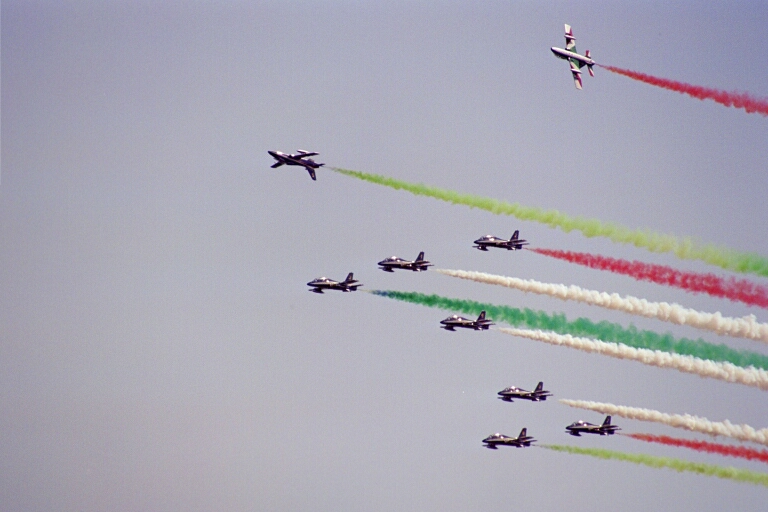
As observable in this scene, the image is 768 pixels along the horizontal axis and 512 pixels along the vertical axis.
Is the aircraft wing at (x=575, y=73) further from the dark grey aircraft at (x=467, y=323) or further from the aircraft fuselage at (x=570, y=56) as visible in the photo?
the dark grey aircraft at (x=467, y=323)

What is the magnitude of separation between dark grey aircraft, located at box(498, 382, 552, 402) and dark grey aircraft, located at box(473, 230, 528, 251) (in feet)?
34.0

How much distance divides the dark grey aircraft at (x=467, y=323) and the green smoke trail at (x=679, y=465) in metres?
8.43

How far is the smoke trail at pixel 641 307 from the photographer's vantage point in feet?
208

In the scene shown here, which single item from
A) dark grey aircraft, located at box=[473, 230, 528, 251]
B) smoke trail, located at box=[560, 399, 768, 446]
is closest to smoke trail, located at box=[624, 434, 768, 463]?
smoke trail, located at box=[560, 399, 768, 446]

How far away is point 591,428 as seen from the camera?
261 feet

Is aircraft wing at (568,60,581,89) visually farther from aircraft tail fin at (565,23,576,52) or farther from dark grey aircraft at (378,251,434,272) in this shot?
dark grey aircraft at (378,251,434,272)

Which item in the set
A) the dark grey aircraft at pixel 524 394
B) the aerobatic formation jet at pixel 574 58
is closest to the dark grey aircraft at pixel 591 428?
the dark grey aircraft at pixel 524 394

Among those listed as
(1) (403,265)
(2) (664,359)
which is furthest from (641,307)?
(1) (403,265)

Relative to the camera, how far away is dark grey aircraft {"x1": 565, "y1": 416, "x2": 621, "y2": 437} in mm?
79125

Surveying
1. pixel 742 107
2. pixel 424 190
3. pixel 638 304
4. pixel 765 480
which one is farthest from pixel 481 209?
pixel 765 480

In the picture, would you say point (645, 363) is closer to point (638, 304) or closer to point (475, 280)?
point (638, 304)

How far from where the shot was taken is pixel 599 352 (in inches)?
2694

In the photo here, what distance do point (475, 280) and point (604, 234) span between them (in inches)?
290

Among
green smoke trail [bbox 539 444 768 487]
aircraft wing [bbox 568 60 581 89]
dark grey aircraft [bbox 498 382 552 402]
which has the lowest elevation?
green smoke trail [bbox 539 444 768 487]
